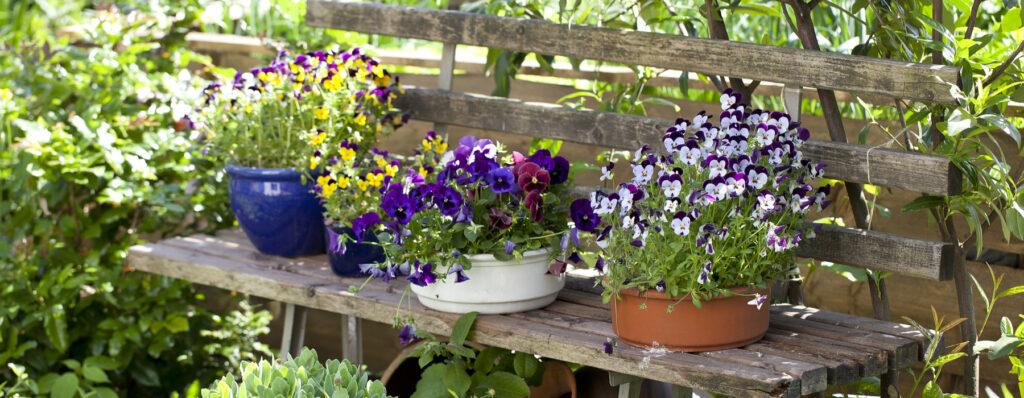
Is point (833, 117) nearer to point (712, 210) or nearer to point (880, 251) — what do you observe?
point (880, 251)

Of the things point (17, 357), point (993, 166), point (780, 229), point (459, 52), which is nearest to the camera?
point (780, 229)

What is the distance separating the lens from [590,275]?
103 inches

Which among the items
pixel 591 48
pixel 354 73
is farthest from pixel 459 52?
pixel 591 48

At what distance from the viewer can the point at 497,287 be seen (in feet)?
7.48

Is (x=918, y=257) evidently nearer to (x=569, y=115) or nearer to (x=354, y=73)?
(x=569, y=115)

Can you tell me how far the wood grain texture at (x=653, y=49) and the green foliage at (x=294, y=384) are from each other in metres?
0.83

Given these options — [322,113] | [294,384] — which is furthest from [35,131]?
[294,384]

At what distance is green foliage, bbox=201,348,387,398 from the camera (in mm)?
2082

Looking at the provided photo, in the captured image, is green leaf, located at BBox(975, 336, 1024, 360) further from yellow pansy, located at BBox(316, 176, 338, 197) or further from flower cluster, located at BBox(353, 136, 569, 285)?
yellow pansy, located at BBox(316, 176, 338, 197)

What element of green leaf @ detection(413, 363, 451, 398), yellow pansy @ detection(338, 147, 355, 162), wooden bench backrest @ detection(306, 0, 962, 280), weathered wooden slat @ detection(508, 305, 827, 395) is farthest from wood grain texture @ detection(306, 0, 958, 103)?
green leaf @ detection(413, 363, 451, 398)

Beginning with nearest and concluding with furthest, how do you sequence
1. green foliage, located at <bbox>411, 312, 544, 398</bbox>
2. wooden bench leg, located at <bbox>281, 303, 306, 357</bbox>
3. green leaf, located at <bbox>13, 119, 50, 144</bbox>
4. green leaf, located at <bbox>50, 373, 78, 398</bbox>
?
1. green foliage, located at <bbox>411, 312, 544, 398</bbox>
2. wooden bench leg, located at <bbox>281, 303, 306, 357</bbox>
3. green leaf, located at <bbox>50, 373, 78, 398</bbox>
4. green leaf, located at <bbox>13, 119, 50, 144</bbox>

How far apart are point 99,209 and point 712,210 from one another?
2.13 metres

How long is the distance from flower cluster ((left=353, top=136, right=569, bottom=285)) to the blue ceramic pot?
0.24 meters

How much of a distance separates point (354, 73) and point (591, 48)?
0.56 metres
